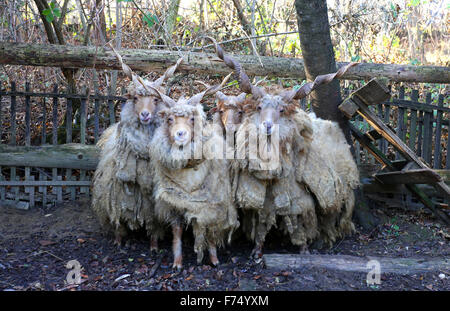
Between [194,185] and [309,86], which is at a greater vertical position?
[309,86]

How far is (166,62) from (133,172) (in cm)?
227

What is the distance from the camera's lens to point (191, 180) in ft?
15.3

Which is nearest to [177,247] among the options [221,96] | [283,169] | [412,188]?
[283,169]

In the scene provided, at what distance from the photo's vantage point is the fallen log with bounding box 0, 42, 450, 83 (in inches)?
251

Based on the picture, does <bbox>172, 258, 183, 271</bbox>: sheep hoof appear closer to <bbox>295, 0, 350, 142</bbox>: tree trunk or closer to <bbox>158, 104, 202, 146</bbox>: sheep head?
<bbox>158, 104, 202, 146</bbox>: sheep head

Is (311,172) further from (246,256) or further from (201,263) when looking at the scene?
(201,263)

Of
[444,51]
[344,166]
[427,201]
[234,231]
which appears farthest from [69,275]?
[444,51]

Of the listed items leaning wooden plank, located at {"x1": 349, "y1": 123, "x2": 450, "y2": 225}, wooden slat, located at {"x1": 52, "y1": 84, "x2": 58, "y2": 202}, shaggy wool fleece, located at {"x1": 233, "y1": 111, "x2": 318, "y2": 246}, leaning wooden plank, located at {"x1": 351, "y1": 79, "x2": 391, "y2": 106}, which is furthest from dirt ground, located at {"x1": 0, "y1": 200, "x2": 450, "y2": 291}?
leaning wooden plank, located at {"x1": 351, "y1": 79, "x2": 391, "y2": 106}

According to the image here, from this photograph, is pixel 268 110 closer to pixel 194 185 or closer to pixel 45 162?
pixel 194 185

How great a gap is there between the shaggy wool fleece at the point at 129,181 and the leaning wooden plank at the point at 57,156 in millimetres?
1277

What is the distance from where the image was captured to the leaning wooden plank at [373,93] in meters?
5.32

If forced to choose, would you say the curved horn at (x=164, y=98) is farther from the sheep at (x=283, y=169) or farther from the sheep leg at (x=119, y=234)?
the sheep leg at (x=119, y=234)

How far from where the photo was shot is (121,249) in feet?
17.5

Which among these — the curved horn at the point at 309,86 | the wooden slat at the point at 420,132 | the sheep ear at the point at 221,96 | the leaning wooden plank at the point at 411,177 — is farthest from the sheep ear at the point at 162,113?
the wooden slat at the point at 420,132
